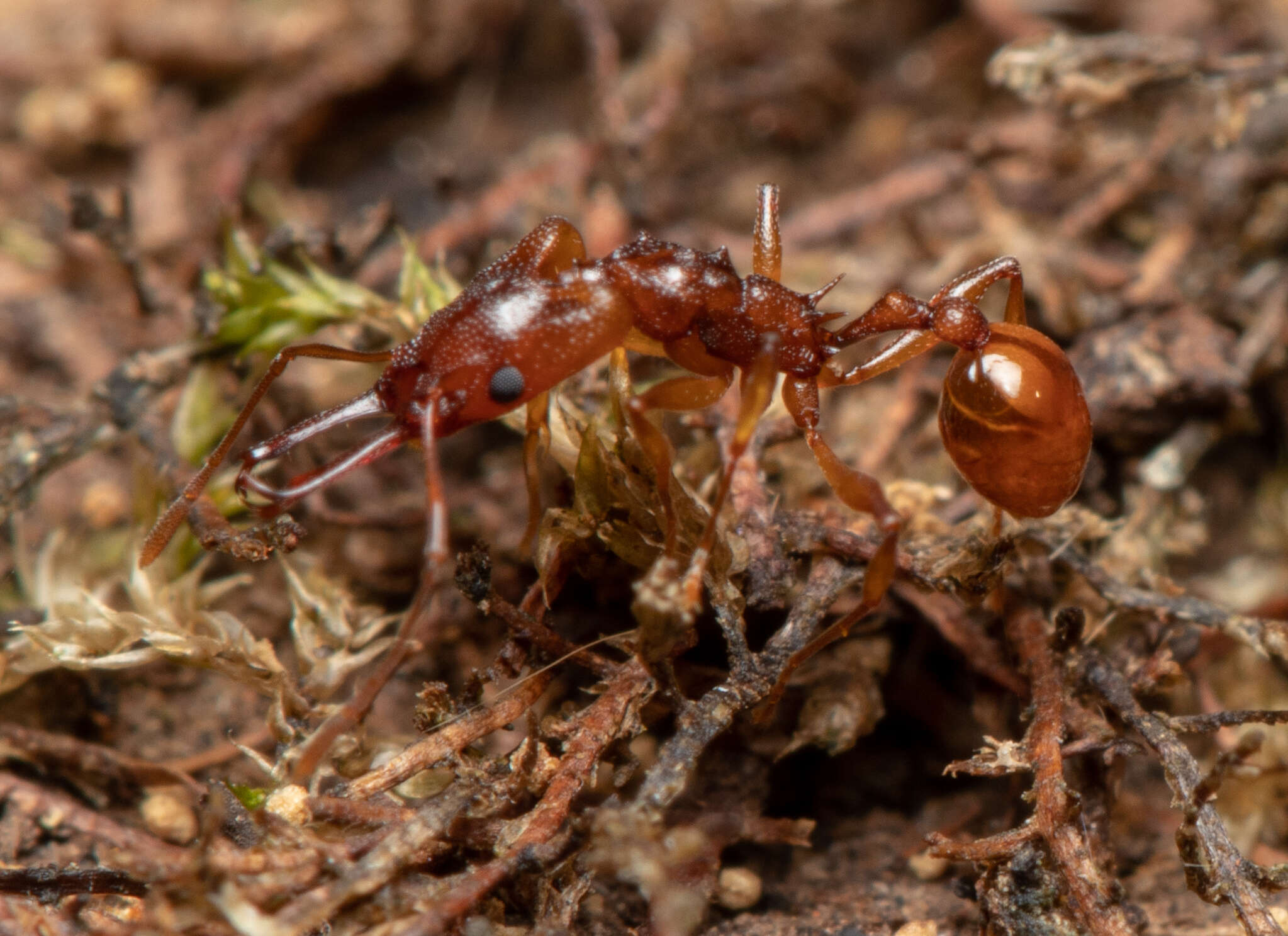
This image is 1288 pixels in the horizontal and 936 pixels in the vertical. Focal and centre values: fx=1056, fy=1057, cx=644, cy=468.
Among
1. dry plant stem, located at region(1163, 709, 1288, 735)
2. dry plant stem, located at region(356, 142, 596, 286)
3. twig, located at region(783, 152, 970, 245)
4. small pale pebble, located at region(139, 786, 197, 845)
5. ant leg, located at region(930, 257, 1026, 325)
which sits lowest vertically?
dry plant stem, located at region(1163, 709, 1288, 735)

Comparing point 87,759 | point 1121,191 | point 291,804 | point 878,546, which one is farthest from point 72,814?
point 1121,191

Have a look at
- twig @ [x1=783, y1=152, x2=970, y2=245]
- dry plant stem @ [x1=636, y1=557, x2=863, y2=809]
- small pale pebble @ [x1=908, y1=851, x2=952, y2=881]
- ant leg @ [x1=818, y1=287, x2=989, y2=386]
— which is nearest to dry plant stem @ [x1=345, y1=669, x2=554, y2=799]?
dry plant stem @ [x1=636, y1=557, x2=863, y2=809]

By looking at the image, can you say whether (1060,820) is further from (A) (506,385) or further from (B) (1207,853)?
(A) (506,385)

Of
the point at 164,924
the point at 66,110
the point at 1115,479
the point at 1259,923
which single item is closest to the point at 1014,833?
the point at 1259,923

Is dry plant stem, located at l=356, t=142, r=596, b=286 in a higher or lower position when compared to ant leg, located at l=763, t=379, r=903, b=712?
higher

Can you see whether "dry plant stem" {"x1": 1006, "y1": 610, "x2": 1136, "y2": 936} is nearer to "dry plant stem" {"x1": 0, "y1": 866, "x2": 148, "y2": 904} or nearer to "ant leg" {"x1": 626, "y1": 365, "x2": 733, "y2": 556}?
"ant leg" {"x1": 626, "y1": 365, "x2": 733, "y2": 556}

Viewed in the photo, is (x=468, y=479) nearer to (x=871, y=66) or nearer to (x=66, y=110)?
(x=66, y=110)
